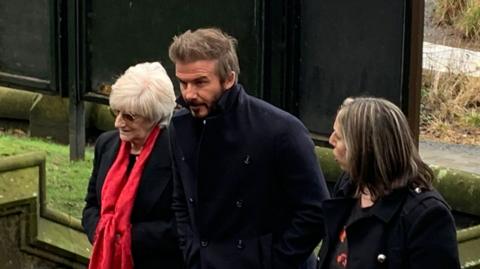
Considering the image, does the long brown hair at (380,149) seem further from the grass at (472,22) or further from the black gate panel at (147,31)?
the grass at (472,22)

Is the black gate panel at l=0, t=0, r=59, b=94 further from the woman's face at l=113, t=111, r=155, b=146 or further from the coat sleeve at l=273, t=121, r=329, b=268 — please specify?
the coat sleeve at l=273, t=121, r=329, b=268

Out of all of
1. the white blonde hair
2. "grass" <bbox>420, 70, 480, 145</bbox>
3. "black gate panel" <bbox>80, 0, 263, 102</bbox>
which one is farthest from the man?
"grass" <bbox>420, 70, 480, 145</bbox>

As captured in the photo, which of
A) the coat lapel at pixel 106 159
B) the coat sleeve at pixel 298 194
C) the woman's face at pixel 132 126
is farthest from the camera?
the coat lapel at pixel 106 159

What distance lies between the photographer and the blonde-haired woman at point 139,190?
522 cm

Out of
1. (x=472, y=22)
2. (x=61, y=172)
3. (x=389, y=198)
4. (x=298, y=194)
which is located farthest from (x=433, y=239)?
(x=472, y=22)

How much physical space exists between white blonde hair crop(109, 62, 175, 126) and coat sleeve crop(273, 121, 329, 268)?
618 mm

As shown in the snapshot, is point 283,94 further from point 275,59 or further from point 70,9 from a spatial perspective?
point 70,9

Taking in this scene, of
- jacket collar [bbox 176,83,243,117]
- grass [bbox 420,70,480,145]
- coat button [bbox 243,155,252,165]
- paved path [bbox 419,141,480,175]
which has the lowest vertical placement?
paved path [bbox 419,141,480,175]

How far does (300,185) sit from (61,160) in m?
4.57

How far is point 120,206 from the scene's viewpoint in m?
5.34

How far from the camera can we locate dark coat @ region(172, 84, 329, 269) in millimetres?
4824

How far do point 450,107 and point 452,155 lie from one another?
1.86 m

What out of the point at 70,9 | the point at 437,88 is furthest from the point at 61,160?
the point at 437,88

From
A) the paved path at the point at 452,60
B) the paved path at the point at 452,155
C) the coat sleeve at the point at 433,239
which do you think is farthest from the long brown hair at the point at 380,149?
the paved path at the point at 452,60
